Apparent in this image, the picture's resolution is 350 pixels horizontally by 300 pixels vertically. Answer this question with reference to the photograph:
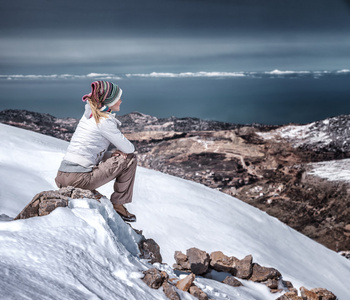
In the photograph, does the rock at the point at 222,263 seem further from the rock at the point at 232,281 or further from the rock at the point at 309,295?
the rock at the point at 309,295

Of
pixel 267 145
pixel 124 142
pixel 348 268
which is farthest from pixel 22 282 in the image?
pixel 267 145

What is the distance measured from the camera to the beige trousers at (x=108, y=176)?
234 cm

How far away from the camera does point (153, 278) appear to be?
170 centimetres

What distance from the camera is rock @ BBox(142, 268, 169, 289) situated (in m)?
1.68

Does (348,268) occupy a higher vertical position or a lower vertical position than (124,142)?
lower

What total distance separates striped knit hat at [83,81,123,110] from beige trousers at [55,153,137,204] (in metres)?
0.35

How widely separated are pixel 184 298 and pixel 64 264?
2.00 ft

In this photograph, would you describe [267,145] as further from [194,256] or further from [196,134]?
[194,256]

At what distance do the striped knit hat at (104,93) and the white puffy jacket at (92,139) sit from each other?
0.07m

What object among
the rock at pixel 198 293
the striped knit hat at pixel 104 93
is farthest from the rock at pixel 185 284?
the striped knit hat at pixel 104 93

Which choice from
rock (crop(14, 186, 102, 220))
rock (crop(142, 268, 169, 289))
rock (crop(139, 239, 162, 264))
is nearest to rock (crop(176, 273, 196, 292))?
rock (crop(142, 268, 169, 289))

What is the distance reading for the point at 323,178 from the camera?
695cm

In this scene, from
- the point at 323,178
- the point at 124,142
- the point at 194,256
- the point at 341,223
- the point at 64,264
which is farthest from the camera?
the point at 323,178

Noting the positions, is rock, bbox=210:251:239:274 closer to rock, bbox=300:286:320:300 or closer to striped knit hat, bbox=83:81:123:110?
rock, bbox=300:286:320:300
